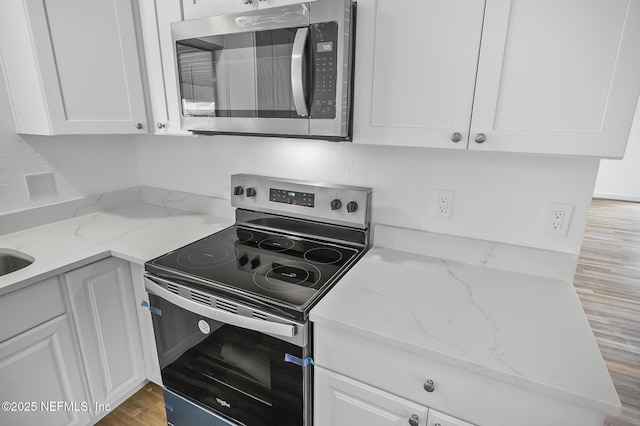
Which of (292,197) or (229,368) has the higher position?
(292,197)

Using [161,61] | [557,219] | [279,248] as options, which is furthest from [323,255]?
[161,61]

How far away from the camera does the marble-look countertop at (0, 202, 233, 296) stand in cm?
139

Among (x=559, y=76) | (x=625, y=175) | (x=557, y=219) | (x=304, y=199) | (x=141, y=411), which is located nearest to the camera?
(x=559, y=76)

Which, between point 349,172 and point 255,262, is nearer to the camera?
point 255,262

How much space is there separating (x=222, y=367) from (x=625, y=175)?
7.81 metres

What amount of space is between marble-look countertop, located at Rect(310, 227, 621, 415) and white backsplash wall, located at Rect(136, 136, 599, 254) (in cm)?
9

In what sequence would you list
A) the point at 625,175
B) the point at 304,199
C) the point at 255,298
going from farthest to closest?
1. the point at 625,175
2. the point at 304,199
3. the point at 255,298

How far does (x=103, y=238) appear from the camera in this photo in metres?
1.68

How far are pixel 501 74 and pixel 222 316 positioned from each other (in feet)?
3.80

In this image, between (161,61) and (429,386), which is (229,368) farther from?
(161,61)

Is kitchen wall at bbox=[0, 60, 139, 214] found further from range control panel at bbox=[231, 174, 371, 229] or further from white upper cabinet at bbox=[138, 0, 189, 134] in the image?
range control panel at bbox=[231, 174, 371, 229]

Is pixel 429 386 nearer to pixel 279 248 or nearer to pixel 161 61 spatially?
pixel 279 248

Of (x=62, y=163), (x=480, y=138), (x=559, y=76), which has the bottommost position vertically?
(x=62, y=163)

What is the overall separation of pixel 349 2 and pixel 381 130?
0.41m
